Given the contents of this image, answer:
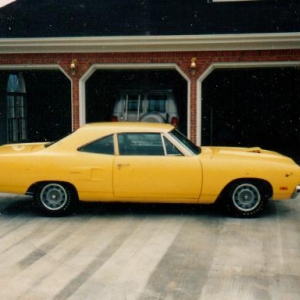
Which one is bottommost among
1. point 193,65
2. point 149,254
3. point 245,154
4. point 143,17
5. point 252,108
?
point 149,254

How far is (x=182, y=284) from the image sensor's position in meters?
5.22

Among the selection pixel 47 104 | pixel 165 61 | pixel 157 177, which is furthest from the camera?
pixel 47 104

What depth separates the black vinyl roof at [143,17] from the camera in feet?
44.1

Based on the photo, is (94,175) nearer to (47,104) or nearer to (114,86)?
(114,86)

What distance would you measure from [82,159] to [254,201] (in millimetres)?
2828

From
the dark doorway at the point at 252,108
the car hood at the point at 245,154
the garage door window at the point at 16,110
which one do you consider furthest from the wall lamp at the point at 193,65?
the garage door window at the point at 16,110

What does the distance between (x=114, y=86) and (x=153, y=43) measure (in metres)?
6.66

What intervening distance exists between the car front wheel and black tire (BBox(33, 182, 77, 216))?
254cm

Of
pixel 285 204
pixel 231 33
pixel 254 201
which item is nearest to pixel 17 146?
pixel 254 201

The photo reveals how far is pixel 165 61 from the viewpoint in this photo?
12.9m

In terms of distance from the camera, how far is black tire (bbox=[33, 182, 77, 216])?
7.98 metres

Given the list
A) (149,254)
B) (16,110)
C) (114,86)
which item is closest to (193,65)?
(114,86)

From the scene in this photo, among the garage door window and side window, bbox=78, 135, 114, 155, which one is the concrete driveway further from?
the garage door window

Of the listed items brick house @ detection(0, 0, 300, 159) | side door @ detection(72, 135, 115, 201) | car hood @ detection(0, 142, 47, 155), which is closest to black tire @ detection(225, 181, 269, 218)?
side door @ detection(72, 135, 115, 201)
